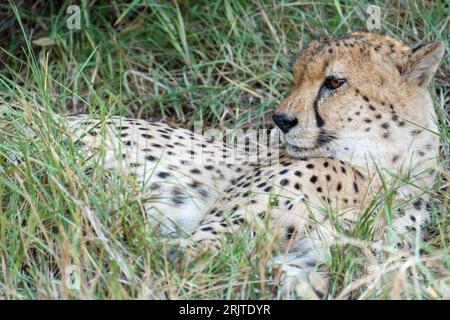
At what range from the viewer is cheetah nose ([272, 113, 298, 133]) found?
342 centimetres

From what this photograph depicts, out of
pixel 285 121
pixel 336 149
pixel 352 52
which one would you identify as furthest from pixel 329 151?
pixel 352 52

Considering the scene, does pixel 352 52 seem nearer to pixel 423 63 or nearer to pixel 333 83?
pixel 333 83

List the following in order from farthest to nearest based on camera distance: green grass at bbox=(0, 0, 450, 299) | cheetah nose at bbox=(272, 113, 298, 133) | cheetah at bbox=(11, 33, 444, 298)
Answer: cheetah nose at bbox=(272, 113, 298, 133)
cheetah at bbox=(11, 33, 444, 298)
green grass at bbox=(0, 0, 450, 299)

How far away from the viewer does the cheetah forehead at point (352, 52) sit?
3490mm

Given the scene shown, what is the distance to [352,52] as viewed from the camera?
3.50m

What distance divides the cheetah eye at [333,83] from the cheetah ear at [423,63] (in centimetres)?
24

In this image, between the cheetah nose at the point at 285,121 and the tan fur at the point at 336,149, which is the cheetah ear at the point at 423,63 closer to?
the tan fur at the point at 336,149

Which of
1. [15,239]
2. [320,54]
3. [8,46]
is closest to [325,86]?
[320,54]

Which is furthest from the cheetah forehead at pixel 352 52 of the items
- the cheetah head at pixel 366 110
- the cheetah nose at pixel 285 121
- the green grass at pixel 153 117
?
the green grass at pixel 153 117

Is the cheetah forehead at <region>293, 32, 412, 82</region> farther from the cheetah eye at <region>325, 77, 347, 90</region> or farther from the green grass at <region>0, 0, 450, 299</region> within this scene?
the green grass at <region>0, 0, 450, 299</region>

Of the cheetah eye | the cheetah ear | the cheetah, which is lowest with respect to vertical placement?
the cheetah

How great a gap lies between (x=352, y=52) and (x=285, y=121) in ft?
1.21

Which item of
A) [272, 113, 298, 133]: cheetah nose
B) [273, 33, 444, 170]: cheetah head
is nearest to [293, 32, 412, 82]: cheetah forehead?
[273, 33, 444, 170]: cheetah head
